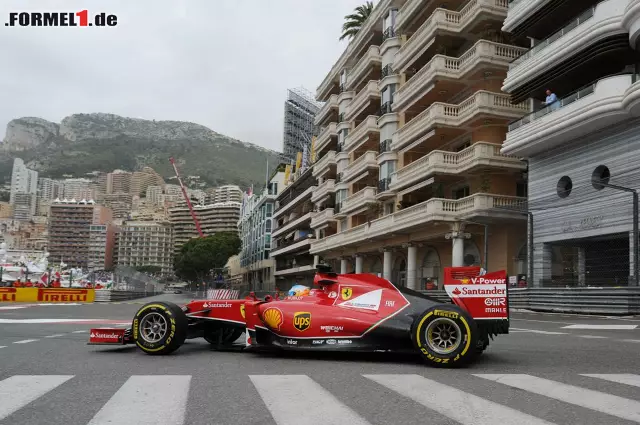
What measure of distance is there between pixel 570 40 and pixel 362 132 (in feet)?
82.8

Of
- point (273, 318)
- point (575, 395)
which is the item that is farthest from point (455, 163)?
point (575, 395)

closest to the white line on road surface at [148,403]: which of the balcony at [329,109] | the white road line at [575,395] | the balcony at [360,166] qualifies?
the white road line at [575,395]

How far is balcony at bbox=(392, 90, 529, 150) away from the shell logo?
25907 millimetres

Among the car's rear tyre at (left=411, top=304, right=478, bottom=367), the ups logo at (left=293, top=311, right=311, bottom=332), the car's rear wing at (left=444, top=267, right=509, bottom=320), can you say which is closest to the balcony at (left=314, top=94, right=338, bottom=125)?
the ups logo at (left=293, top=311, right=311, bottom=332)

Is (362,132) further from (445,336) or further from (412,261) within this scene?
(445,336)

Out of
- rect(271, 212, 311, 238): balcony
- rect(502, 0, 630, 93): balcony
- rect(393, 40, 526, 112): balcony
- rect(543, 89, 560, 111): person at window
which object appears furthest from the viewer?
rect(271, 212, 311, 238): balcony

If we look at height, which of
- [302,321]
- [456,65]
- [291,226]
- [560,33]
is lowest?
[302,321]

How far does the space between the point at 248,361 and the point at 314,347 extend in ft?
2.86

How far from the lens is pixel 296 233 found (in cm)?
8150

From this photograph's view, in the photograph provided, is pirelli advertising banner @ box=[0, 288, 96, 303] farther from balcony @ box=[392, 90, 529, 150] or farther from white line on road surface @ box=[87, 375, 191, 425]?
white line on road surface @ box=[87, 375, 191, 425]

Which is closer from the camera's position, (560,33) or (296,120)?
(560,33)

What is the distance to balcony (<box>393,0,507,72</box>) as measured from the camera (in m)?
32.5

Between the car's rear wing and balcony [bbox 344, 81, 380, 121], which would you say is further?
balcony [bbox 344, 81, 380, 121]

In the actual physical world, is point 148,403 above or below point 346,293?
below
